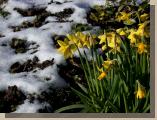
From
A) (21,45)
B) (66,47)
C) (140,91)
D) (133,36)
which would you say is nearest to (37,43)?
(21,45)

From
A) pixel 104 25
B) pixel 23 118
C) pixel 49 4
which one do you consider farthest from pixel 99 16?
pixel 23 118

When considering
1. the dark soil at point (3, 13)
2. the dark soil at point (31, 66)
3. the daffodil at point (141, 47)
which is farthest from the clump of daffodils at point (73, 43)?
the dark soil at point (3, 13)

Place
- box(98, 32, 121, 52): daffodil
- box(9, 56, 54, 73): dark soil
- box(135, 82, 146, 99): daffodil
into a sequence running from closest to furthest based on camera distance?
box(135, 82, 146, 99): daffodil
box(98, 32, 121, 52): daffodil
box(9, 56, 54, 73): dark soil

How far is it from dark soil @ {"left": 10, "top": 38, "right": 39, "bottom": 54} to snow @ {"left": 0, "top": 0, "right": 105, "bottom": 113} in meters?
0.02

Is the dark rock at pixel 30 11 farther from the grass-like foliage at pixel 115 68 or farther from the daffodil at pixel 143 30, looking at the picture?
the daffodil at pixel 143 30

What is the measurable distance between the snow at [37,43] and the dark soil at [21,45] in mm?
18

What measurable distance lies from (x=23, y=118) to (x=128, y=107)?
55 cm

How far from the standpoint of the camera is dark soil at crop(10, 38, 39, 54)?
235 cm

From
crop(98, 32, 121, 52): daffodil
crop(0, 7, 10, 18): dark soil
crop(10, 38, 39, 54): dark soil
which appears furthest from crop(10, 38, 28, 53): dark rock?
crop(98, 32, 121, 52): daffodil

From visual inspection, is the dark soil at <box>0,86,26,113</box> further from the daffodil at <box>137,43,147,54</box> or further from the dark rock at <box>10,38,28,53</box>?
the daffodil at <box>137,43,147,54</box>

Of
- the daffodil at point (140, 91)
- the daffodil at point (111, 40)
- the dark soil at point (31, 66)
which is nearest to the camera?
the daffodil at point (140, 91)

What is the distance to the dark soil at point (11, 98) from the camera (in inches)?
88.9

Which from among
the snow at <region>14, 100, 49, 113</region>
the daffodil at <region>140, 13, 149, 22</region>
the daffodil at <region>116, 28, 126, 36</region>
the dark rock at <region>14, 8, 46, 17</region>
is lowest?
the snow at <region>14, 100, 49, 113</region>

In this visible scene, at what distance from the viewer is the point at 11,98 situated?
7.46 feet
